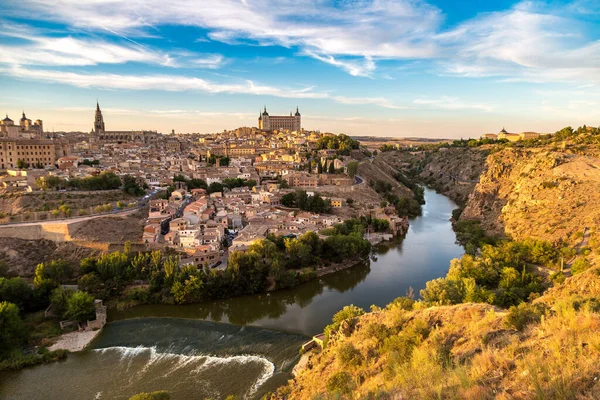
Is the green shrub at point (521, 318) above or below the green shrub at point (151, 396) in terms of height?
above

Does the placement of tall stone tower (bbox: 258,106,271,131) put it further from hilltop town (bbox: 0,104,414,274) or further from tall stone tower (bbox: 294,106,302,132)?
hilltop town (bbox: 0,104,414,274)

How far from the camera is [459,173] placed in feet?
120

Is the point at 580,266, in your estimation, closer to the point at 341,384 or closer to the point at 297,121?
the point at 341,384

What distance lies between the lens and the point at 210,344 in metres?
9.70

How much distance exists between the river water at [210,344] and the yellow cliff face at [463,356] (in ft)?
5.76

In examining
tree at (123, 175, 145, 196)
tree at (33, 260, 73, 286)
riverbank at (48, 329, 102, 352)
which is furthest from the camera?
tree at (123, 175, 145, 196)

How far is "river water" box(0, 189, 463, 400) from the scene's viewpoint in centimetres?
805

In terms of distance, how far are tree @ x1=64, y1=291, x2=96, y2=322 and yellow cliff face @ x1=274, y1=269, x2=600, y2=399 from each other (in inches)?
252

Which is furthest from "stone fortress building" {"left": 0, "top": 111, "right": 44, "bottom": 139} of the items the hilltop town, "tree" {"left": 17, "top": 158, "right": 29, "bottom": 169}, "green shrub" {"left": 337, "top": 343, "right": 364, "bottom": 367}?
"green shrub" {"left": 337, "top": 343, "right": 364, "bottom": 367}

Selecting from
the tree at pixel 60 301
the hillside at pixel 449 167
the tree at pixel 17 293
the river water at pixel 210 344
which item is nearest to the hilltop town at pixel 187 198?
the river water at pixel 210 344

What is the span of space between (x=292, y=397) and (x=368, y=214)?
16317mm

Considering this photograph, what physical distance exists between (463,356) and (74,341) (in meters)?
9.34

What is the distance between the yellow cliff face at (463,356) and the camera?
300cm

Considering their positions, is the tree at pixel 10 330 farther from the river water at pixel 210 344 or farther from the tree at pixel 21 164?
the tree at pixel 21 164
